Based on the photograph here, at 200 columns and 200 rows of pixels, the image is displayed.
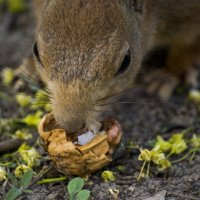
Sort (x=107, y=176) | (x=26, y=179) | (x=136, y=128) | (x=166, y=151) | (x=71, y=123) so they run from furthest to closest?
(x=136, y=128) → (x=166, y=151) → (x=107, y=176) → (x=26, y=179) → (x=71, y=123)

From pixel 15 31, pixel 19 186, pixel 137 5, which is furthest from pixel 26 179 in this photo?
pixel 15 31

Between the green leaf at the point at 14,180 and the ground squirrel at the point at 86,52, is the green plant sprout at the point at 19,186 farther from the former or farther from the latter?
the ground squirrel at the point at 86,52

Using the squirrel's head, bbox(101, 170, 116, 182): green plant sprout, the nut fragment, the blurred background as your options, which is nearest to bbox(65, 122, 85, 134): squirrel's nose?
the squirrel's head

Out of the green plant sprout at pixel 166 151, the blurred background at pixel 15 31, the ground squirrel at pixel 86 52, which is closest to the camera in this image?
the ground squirrel at pixel 86 52

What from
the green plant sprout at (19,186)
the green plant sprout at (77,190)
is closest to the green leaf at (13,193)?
the green plant sprout at (19,186)

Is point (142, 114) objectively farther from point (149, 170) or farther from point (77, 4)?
point (77, 4)

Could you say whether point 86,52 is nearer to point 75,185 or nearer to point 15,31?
point 75,185

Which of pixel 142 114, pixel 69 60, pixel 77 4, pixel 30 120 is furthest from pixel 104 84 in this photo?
pixel 142 114

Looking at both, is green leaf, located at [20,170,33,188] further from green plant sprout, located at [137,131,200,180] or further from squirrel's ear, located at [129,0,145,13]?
squirrel's ear, located at [129,0,145,13]
